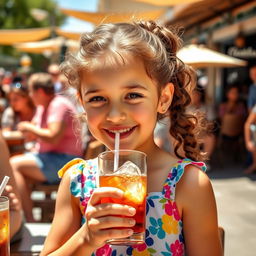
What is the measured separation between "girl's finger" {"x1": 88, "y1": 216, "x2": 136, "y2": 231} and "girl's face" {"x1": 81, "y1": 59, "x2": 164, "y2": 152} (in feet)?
1.04

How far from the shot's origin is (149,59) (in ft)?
4.61

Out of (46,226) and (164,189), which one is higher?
(164,189)

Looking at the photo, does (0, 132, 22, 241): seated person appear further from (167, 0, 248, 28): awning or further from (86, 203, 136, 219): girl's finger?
(167, 0, 248, 28): awning

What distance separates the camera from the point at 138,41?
1.42 metres

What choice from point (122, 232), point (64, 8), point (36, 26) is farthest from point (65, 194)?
point (36, 26)

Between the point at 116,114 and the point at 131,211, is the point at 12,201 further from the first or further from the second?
the point at 131,211

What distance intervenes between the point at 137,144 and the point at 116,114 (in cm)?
14

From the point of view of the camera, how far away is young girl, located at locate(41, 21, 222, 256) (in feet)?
4.33

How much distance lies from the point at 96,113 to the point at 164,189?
35cm

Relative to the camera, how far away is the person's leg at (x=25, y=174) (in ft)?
12.6

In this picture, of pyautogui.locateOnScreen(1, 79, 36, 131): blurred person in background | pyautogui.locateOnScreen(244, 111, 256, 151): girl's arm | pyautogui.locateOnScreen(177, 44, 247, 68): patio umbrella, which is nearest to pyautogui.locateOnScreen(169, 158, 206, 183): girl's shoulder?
pyautogui.locateOnScreen(177, 44, 247, 68): patio umbrella

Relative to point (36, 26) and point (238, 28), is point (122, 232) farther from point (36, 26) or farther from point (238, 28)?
point (36, 26)

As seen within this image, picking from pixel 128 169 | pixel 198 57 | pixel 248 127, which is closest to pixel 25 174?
pixel 128 169

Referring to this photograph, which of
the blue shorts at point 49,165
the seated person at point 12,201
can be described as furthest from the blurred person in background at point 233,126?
the seated person at point 12,201
